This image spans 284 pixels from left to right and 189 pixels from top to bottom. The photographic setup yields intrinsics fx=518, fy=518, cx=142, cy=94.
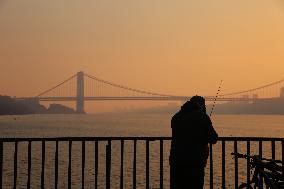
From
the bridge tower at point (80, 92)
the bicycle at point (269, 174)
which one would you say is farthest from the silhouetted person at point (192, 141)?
the bridge tower at point (80, 92)

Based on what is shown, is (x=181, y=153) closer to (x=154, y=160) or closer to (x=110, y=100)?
(x=154, y=160)

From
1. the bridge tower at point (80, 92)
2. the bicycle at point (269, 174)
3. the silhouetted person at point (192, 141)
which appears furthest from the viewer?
the bridge tower at point (80, 92)

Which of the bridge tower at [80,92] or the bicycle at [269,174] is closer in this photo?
the bicycle at [269,174]

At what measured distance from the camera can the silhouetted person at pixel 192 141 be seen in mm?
5480

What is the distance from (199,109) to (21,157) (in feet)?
119

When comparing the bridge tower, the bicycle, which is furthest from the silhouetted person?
the bridge tower

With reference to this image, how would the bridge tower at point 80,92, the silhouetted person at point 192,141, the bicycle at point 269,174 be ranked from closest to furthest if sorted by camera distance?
1. the bicycle at point 269,174
2. the silhouetted person at point 192,141
3. the bridge tower at point 80,92

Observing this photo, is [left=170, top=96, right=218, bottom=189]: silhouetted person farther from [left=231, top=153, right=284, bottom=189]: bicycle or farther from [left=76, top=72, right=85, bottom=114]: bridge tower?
[left=76, top=72, right=85, bottom=114]: bridge tower

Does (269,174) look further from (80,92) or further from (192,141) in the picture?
(80,92)

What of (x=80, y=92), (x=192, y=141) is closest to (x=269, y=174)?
(x=192, y=141)

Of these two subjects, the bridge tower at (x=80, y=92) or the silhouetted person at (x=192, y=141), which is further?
the bridge tower at (x=80, y=92)

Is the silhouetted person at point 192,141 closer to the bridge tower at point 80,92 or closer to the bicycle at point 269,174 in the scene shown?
the bicycle at point 269,174

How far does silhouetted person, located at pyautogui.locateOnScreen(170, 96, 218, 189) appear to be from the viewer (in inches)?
216

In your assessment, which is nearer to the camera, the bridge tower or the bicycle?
the bicycle
